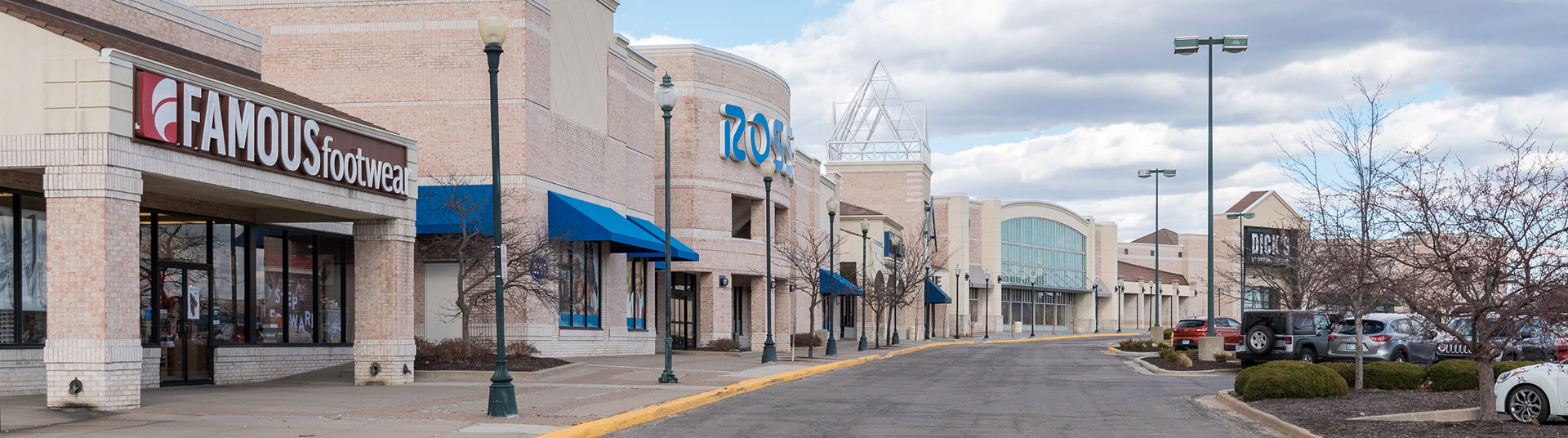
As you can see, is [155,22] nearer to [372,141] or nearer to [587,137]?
[372,141]

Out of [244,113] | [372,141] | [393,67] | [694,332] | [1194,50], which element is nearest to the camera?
[244,113]

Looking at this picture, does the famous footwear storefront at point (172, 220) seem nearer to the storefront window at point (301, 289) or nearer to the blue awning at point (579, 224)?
the storefront window at point (301, 289)

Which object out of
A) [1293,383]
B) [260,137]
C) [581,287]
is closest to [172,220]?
[260,137]

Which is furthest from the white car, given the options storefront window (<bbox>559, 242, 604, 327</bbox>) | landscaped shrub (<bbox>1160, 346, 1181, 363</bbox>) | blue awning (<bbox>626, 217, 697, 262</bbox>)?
blue awning (<bbox>626, 217, 697, 262</bbox>)

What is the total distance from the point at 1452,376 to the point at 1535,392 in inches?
238

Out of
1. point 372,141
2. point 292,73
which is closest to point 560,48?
point 292,73

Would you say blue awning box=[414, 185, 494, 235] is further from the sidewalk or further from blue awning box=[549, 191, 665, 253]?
the sidewalk

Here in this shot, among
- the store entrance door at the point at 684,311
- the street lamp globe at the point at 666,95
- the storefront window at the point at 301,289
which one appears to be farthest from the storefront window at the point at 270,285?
the store entrance door at the point at 684,311

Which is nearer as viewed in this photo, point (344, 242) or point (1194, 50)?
point (344, 242)

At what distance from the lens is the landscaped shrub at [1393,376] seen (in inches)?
853

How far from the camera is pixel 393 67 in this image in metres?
31.2

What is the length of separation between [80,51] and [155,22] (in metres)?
6.62

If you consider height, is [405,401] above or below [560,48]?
below

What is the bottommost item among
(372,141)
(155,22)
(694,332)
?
(694,332)
